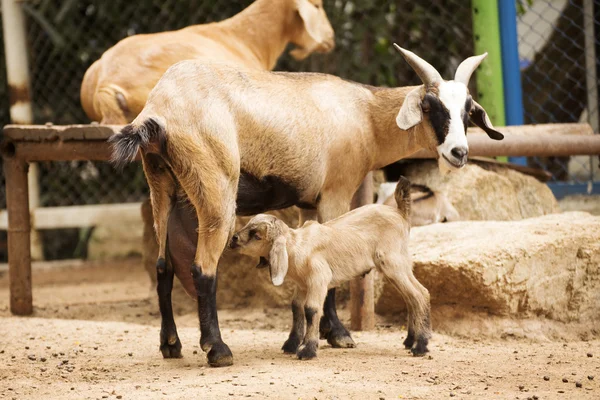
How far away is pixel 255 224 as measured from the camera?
3.89 m

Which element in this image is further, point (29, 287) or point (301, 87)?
point (29, 287)

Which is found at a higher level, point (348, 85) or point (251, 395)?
point (348, 85)

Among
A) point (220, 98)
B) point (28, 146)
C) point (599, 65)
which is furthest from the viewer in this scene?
point (599, 65)

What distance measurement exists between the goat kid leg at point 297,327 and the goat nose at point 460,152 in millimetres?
967

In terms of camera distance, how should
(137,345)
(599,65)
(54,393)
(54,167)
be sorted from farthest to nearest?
1. (54,167)
2. (599,65)
3. (137,345)
4. (54,393)

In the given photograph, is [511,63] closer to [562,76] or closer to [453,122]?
[562,76]

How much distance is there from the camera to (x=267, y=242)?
390cm

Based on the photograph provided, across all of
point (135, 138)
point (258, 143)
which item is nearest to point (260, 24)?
point (258, 143)

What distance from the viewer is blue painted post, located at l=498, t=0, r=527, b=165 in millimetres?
6238

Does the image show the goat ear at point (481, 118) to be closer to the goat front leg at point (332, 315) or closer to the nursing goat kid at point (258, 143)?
the nursing goat kid at point (258, 143)

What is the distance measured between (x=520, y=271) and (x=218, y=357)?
166 cm

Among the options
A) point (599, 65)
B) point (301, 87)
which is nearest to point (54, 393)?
point (301, 87)

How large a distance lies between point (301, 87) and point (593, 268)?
6.09ft

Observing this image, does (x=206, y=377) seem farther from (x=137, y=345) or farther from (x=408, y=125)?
(x=408, y=125)
